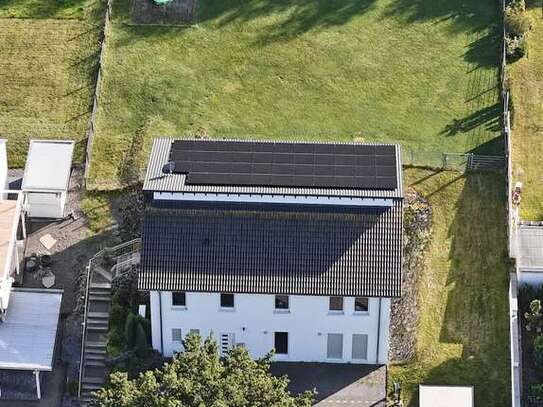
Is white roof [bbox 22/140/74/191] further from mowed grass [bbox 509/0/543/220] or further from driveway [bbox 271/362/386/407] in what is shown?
mowed grass [bbox 509/0/543/220]

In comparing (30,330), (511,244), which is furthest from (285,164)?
(30,330)

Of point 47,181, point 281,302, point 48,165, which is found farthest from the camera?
point 48,165

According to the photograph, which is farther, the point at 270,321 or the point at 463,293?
the point at 463,293

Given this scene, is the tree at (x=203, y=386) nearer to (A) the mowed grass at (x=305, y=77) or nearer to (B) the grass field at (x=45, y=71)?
(A) the mowed grass at (x=305, y=77)

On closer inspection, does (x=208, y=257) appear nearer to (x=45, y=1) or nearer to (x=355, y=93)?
(x=355, y=93)

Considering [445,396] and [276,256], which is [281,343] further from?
[445,396]
